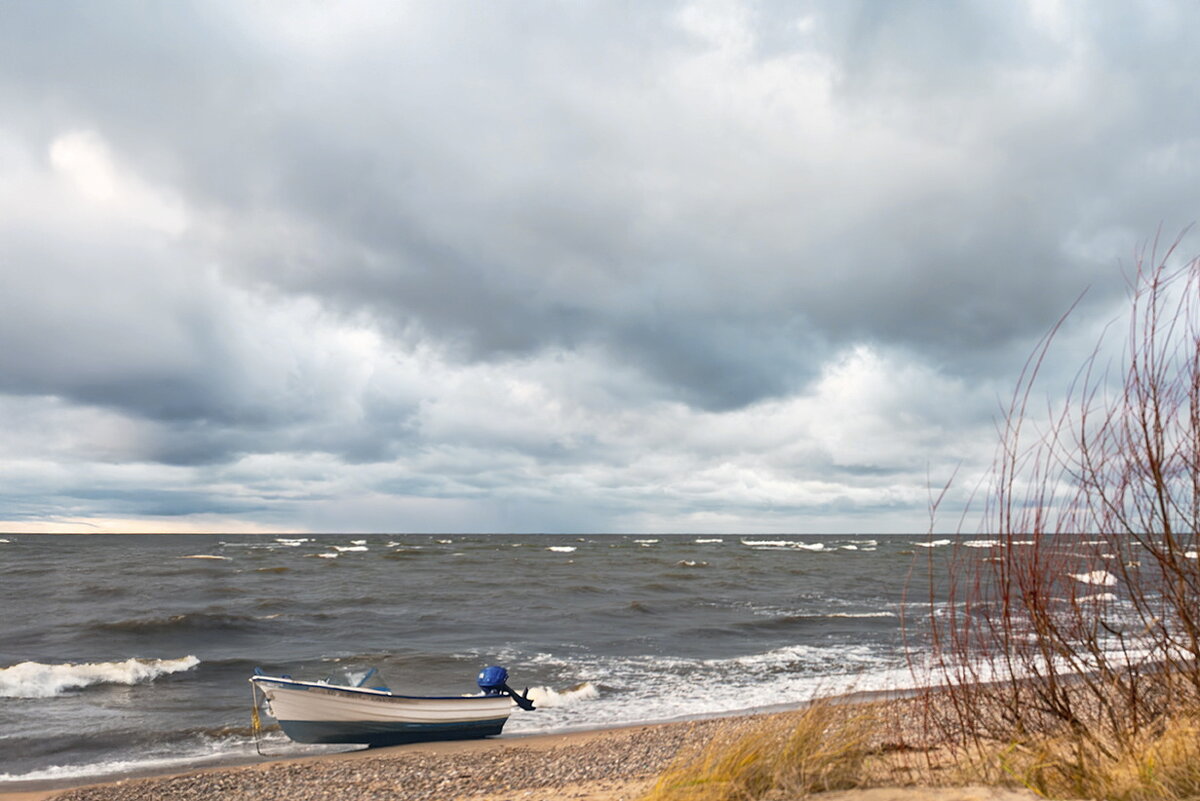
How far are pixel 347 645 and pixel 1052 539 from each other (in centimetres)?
2202

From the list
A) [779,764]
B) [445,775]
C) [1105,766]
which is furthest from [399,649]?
[1105,766]

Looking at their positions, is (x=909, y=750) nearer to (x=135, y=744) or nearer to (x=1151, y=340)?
(x=1151, y=340)

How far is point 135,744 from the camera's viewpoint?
45.1 feet

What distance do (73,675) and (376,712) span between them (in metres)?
10.8

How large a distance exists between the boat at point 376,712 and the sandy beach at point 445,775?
0.92 feet

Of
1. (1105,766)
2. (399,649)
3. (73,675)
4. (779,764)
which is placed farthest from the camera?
(399,649)

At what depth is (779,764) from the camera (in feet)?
19.5

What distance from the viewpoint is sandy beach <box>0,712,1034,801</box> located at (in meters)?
10.1

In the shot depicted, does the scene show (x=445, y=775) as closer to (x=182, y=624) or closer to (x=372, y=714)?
(x=372, y=714)

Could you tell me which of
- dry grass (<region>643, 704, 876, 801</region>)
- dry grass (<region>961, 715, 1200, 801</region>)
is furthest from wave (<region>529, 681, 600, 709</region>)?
dry grass (<region>961, 715, 1200, 801</region>)

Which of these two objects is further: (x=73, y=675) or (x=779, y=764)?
(x=73, y=675)

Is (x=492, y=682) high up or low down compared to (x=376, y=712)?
up

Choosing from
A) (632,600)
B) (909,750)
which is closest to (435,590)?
(632,600)

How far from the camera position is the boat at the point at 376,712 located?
511 inches
